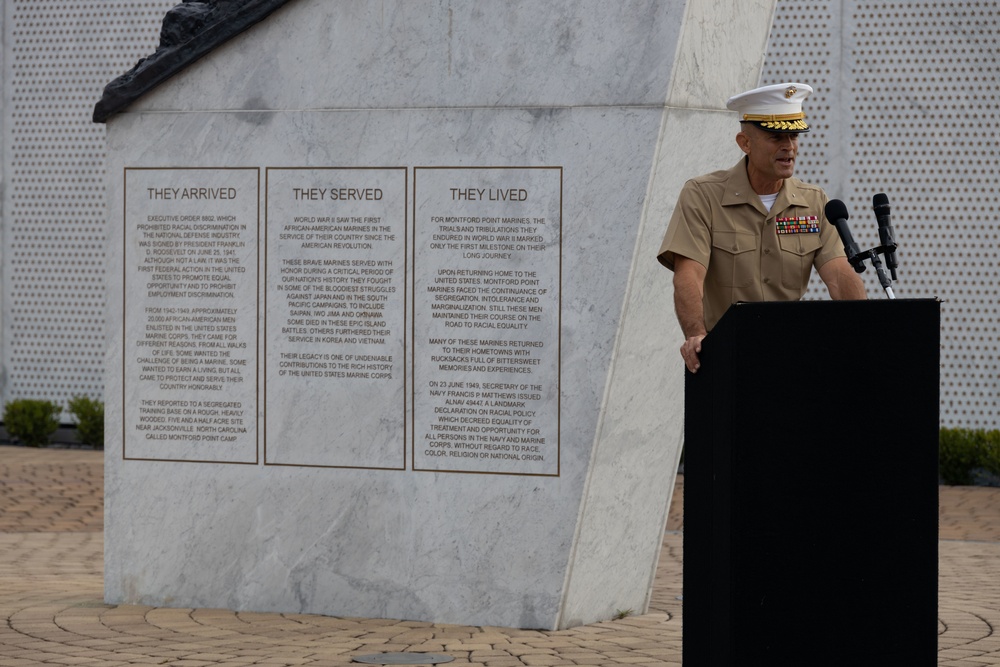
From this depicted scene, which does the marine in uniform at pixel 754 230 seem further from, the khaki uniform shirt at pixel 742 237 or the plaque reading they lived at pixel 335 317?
the plaque reading they lived at pixel 335 317

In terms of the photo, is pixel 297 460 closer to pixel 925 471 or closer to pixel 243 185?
pixel 243 185

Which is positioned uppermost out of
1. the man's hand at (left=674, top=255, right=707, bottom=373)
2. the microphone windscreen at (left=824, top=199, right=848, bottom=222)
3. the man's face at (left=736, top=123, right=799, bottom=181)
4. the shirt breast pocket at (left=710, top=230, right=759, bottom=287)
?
the man's face at (left=736, top=123, right=799, bottom=181)

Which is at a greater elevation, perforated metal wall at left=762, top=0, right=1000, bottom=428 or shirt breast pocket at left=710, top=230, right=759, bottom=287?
perforated metal wall at left=762, top=0, right=1000, bottom=428

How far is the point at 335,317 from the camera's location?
7395mm

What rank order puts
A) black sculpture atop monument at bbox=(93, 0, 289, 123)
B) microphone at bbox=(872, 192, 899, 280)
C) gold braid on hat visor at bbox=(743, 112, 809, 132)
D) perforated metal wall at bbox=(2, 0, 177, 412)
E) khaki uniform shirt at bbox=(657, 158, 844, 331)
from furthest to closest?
perforated metal wall at bbox=(2, 0, 177, 412)
black sculpture atop monument at bbox=(93, 0, 289, 123)
khaki uniform shirt at bbox=(657, 158, 844, 331)
gold braid on hat visor at bbox=(743, 112, 809, 132)
microphone at bbox=(872, 192, 899, 280)

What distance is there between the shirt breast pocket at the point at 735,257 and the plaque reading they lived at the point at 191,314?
2.82 meters

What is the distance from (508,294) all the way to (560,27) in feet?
4.00

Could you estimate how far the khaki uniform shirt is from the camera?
545 cm

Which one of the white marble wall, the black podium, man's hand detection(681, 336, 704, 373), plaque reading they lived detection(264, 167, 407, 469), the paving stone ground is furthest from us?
plaque reading they lived detection(264, 167, 407, 469)

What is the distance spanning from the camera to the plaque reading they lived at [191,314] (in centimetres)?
755

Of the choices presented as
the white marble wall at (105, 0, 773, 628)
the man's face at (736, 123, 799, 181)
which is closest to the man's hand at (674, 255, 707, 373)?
the man's face at (736, 123, 799, 181)

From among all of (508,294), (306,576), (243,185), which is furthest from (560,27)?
(306,576)

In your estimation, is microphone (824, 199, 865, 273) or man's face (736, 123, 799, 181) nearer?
microphone (824, 199, 865, 273)

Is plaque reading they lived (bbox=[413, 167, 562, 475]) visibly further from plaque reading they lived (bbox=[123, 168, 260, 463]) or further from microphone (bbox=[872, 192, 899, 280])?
microphone (bbox=[872, 192, 899, 280])
